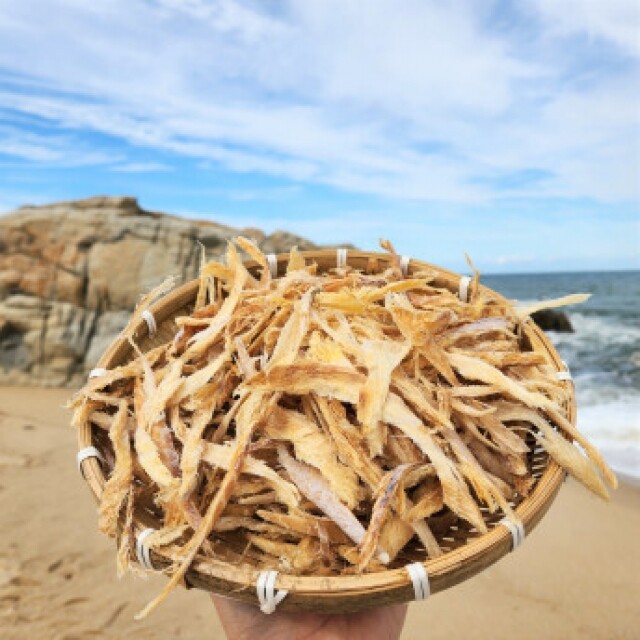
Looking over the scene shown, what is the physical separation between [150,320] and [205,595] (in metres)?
1.67

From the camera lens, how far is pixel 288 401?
1.60 metres

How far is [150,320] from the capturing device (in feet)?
7.06

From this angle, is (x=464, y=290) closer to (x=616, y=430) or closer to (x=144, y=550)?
(x=144, y=550)

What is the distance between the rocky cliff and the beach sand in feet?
9.31

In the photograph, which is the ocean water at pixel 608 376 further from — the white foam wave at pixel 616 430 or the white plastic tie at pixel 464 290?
the white plastic tie at pixel 464 290

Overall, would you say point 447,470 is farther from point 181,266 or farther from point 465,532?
point 181,266

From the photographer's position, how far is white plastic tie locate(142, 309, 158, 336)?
2143 millimetres

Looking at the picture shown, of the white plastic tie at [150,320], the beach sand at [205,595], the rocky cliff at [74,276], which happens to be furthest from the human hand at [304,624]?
the rocky cliff at [74,276]

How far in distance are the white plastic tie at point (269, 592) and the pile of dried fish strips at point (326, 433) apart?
0.30ft

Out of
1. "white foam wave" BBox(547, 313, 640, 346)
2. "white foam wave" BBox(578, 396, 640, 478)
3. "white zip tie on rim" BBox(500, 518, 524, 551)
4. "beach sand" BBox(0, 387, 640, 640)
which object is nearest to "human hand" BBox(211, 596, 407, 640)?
"white zip tie on rim" BBox(500, 518, 524, 551)

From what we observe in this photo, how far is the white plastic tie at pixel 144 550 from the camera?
1462 millimetres

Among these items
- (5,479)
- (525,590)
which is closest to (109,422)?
(525,590)

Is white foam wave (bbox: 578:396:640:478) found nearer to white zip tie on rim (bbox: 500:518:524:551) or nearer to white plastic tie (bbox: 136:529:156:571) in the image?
white zip tie on rim (bbox: 500:518:524:551)

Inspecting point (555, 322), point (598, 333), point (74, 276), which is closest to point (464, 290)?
point (74, 276)
